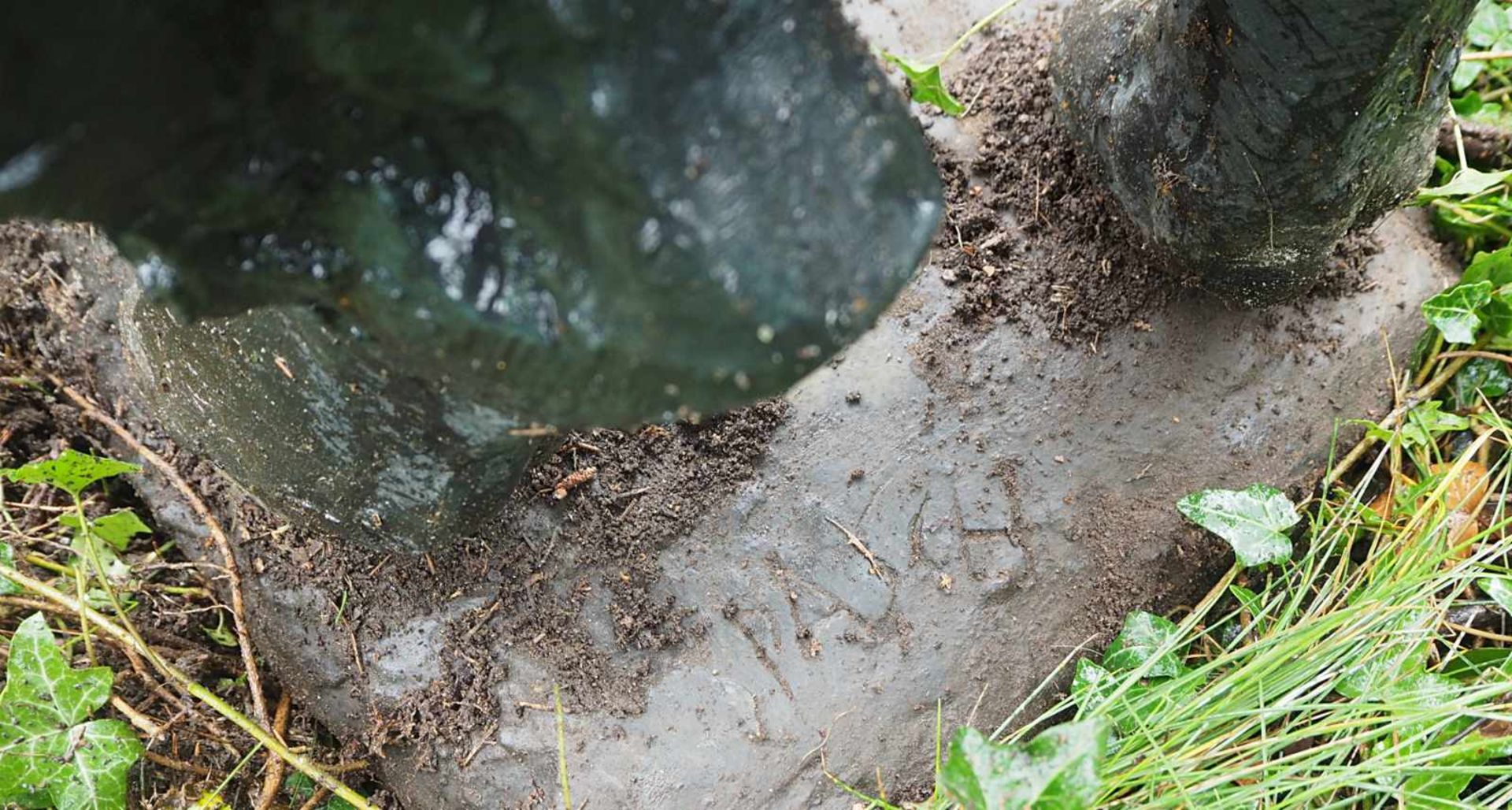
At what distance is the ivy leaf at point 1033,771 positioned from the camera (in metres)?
1.21

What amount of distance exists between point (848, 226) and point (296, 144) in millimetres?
438

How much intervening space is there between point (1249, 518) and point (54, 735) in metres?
1.98

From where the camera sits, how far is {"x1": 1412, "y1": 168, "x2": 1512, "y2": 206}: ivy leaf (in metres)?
1.92

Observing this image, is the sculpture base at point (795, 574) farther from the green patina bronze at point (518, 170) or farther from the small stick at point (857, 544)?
the green patina bronze at point (518, 170)

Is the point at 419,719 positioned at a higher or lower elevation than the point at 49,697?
lower

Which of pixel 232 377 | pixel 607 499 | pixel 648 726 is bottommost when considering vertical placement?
pixel 648 726

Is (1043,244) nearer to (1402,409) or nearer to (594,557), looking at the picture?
(1402,409)

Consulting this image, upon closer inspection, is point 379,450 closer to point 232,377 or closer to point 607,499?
point 232,377

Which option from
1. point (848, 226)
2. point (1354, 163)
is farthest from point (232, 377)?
point (1354, 163)

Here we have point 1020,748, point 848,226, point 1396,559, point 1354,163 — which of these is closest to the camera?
point 848,226

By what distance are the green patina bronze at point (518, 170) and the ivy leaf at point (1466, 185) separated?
153 cm

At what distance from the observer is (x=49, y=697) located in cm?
166

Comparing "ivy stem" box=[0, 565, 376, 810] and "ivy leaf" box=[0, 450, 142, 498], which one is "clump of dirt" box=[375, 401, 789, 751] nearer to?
"ivy stem" box=[0, 565, 376, 810]

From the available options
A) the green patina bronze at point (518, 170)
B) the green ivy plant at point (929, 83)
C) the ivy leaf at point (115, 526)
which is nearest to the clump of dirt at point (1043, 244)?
the green ivy plant at point (929, 83)
